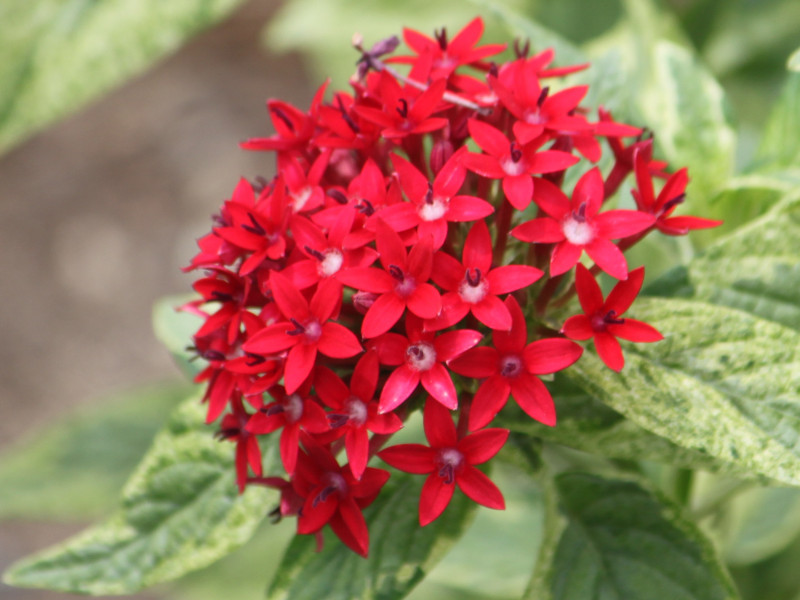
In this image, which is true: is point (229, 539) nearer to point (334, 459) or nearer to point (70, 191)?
point (334, 459)

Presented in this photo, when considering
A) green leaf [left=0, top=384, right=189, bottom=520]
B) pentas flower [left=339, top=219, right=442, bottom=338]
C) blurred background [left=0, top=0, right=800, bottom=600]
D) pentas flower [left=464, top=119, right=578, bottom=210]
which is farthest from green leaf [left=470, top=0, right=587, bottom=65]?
blurred background [left=0, top=0, right=800, bottom=600]

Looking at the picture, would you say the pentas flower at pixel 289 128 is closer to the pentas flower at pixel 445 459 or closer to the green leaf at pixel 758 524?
the pentas flower at pixel 445 459

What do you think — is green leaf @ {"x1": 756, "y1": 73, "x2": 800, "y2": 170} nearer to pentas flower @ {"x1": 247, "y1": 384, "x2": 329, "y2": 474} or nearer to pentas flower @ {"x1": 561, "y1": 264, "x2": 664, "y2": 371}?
pentas flower @ {"x1": 561, "y1": 264, "x2": 664, "y2": 371}

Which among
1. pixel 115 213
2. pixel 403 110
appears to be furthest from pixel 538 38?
pixel 115 213

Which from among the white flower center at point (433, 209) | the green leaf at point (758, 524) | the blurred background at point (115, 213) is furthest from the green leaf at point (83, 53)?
the blurred background at point (115, 213)

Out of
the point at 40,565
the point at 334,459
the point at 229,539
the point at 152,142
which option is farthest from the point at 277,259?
the point at 152,142

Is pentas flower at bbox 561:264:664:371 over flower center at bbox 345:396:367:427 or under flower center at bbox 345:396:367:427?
over

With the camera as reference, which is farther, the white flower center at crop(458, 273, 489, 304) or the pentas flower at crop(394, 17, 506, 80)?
the pentas flower at crop(394, 17, 506, 80)
